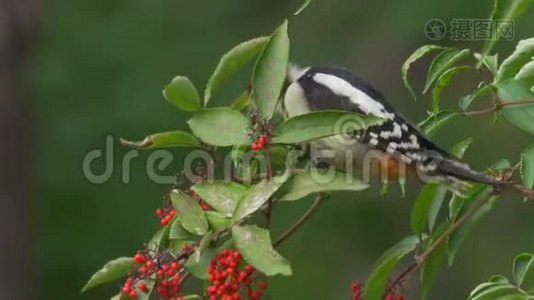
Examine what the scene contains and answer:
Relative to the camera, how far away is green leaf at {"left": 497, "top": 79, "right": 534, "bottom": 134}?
2766 millimetres

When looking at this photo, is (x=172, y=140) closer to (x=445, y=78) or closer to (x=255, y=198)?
(x=255, y=198)

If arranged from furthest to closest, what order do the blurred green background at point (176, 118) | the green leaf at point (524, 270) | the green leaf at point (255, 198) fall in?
the blurred green background at point (176, 118) < the green leaf at point (524, 270) < the green leaf at point (255, 198)

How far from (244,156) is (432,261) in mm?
490

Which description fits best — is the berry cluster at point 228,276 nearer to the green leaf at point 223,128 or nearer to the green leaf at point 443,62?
the green leaf at point 223,128

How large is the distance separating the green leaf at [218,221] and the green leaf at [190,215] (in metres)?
0.02

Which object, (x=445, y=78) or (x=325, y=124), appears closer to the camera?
(x=325, y=124)

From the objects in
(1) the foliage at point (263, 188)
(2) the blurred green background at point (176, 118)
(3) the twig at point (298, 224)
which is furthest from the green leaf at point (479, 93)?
(2) the blurred green background at point (176, 118)

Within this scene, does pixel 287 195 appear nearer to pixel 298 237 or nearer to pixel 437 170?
pixel 437 170

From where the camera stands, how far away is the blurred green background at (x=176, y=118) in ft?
25.1

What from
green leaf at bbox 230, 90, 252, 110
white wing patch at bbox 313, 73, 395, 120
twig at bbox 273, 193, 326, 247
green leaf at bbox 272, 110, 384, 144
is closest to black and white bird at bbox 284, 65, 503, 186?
white wing patch at bbox 313, 73, 395, 120

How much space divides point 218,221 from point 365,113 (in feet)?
2.85

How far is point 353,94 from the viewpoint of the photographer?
A: 12.1ft

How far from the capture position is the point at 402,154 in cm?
354

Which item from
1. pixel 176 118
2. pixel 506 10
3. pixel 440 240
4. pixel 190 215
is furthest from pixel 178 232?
pixel 176 118
